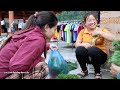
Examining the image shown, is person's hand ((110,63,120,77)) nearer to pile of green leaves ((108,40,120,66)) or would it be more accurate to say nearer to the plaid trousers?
pile of green leaves ((108,40,120,66))

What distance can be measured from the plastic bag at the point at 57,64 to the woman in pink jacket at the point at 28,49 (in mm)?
133

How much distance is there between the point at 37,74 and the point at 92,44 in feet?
1.30

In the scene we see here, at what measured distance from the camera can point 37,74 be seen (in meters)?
1.40

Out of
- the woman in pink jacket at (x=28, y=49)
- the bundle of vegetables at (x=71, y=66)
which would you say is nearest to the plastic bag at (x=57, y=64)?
the bundle of vegetables at (x=71, y=66)

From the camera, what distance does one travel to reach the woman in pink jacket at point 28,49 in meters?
1.33

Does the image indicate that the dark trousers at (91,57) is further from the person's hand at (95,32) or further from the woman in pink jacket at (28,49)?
the woman in pink jacket at (28,49)

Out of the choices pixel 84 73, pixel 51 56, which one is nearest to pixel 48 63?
pixel 51 56

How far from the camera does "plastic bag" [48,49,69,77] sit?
5.09 feet

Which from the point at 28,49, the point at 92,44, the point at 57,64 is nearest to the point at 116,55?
the point at 92,44

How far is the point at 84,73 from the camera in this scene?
1.49 meters

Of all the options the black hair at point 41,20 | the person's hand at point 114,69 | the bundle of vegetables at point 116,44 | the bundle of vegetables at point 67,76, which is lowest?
the bundle of vegetables at point 67,76
